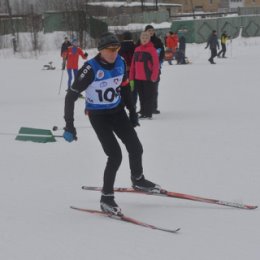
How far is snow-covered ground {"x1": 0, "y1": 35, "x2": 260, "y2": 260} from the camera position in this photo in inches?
164

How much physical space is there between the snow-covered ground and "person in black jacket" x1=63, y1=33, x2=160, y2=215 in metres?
0.50

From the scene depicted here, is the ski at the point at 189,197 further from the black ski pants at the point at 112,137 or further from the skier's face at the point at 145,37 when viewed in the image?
the skier's face at the point at 145,37

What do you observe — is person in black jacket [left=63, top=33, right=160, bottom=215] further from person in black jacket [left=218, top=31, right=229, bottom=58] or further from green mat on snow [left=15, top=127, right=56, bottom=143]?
person in black jacket [left=218, top=31, right=229, bottom=58]

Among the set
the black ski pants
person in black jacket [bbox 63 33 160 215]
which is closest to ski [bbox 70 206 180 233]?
person in black jacket [bbox 63 33 160 215]

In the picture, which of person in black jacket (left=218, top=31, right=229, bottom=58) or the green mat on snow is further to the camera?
person in black jacket (left=218, top=31, right=229, bottom=58)

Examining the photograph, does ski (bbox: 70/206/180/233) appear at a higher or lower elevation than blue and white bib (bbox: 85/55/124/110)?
lower

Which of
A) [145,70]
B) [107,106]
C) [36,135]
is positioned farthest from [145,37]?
[107,106]

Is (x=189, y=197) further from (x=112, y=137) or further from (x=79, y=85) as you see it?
(x=79, y=85)

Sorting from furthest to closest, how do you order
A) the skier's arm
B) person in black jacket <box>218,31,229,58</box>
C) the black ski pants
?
person in black jacket <box>218,31,229,58</box> → the black ski pants → the skier's arm

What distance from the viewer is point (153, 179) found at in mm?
6258

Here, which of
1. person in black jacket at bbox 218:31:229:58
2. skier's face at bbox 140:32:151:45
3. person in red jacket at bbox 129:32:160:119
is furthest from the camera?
person in black jacket at bbox 218:31:229:58

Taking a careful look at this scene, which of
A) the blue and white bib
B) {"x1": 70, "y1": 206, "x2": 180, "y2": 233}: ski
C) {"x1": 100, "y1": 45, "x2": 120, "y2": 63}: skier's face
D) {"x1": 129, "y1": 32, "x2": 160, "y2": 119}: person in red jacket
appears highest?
{"x1": 100, "y1": 45, "x2": 120, "y2": 63}: skier's face

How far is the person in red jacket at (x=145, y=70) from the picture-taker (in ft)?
32.8

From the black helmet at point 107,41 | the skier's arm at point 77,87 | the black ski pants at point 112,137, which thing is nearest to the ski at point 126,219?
the black ski pants at point 112,137
